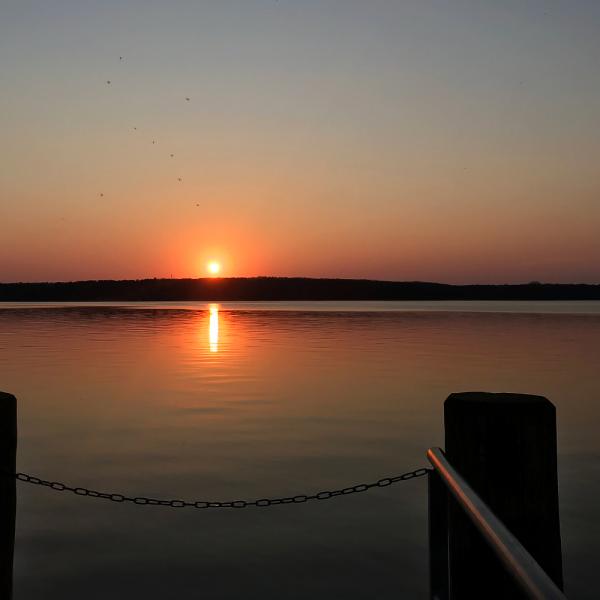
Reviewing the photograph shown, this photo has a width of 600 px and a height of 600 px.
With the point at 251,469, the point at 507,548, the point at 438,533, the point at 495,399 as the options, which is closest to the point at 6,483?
the point at 438,533

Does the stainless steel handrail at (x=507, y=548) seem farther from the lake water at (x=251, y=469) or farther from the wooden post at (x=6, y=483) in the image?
the lake water at (x=251, y=469)

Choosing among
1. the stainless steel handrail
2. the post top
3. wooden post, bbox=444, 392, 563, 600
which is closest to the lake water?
wooden post, bbox=444, 392, 563, 600

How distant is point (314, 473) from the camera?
11.6 meters

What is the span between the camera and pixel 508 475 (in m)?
4.51

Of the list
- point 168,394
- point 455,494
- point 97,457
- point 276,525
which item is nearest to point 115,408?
point 168,394

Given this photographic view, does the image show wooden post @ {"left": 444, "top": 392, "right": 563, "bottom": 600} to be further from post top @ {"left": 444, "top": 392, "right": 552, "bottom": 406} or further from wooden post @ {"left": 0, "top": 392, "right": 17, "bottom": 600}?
wooden post @ {"left": 0, "top": 392, "right": 17, "bottom": 600}

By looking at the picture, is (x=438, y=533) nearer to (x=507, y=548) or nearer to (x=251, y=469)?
(x=507, y=548)

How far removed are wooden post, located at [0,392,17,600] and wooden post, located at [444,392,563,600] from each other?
3314mm

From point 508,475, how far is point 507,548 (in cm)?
166

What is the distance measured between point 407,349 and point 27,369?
55.2 ft

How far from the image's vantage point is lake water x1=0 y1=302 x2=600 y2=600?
7562mm

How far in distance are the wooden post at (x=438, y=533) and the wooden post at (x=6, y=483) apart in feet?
10.3

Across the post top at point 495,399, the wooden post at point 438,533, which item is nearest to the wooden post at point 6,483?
the wooden post at point 438,533

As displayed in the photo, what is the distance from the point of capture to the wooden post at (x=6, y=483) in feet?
18.6
